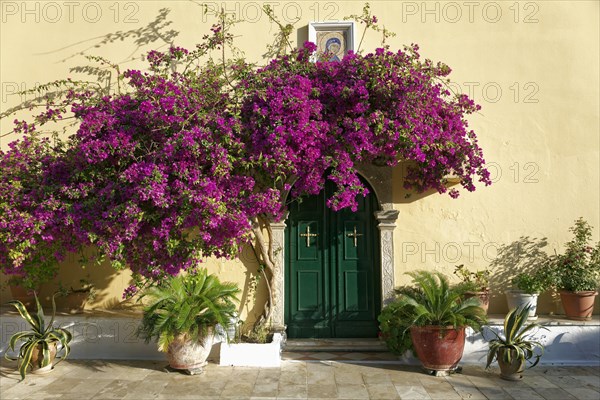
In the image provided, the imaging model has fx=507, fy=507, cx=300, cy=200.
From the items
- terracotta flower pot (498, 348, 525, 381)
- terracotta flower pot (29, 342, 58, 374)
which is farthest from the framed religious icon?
terracotta flower pot (29, 342, 58, 374)

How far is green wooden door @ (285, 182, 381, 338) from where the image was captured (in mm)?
7551

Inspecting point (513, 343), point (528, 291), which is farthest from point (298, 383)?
point (528, 291)

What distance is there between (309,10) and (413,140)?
311 cm

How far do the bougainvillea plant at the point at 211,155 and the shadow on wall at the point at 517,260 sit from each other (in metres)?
1.48

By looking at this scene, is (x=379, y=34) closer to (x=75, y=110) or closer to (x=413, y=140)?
(x=413, y=140)

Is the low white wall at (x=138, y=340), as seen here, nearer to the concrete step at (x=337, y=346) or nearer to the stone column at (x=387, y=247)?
the concrete step at (x=337, y=346)

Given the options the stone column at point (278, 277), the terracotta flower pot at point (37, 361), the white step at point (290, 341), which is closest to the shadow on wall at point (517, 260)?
the white step at point (290, 341)

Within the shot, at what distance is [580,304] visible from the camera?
6.90 metres

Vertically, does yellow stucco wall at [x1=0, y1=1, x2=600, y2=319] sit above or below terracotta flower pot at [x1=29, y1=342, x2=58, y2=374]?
above

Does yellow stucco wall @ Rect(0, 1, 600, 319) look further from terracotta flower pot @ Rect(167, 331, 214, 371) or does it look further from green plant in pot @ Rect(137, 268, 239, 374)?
terracotta flower pot @ Rect(167, 331, 214, 371)

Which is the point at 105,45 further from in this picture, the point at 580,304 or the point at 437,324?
the point at 580,304

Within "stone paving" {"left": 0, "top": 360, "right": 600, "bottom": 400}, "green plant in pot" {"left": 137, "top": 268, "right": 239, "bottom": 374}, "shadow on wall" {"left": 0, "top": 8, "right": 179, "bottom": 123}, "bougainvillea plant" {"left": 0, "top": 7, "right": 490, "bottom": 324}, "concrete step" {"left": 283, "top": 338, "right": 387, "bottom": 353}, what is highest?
"shadow on wall" {"left": 0, "top": 8, "right": 179, "bottom": 123}

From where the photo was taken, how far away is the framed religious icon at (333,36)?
7750mm

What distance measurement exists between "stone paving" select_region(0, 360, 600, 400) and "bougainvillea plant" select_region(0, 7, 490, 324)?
1288 mm
